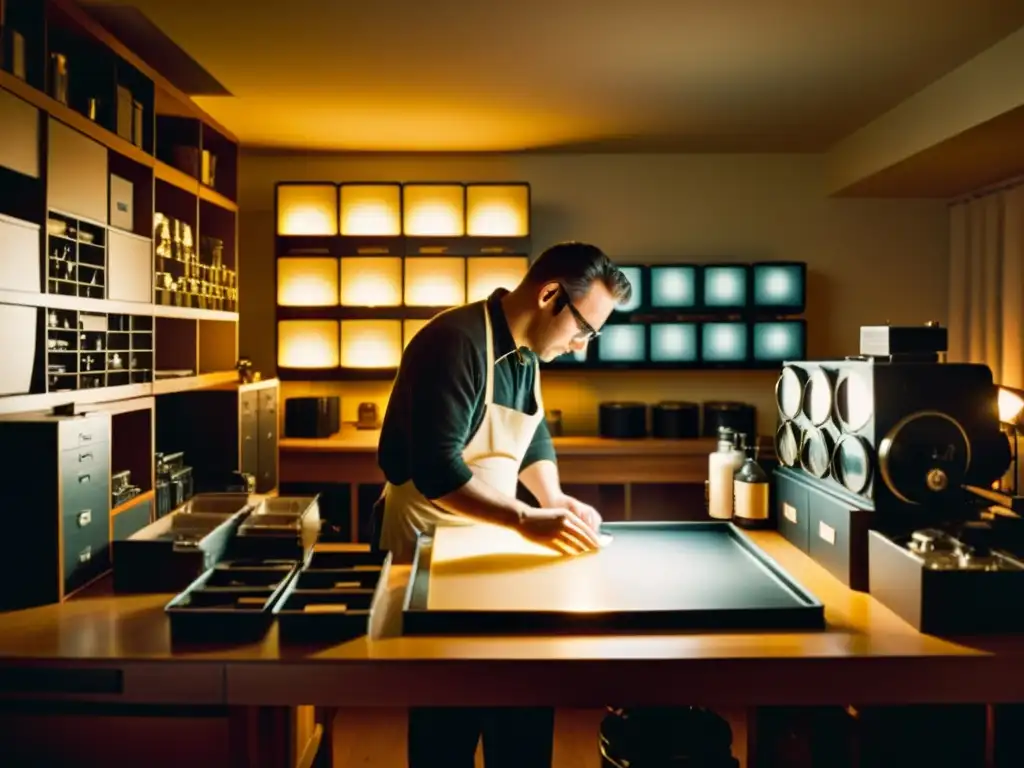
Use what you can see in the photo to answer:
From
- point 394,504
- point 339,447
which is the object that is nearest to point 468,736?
point 394,504

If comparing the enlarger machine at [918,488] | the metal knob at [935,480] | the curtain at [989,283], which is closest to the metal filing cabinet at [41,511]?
the enlarger machine at [918,488]

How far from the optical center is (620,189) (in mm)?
5188

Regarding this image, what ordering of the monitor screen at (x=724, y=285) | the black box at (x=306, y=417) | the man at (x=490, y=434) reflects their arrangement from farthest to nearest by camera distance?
the monitor screen at (x=724, y=285)
the black box at (x=306, y=417)
the man at (x=490, y=434)

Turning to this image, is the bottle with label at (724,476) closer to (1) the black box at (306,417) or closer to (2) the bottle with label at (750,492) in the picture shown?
(2) the bottle with label at (750,492)

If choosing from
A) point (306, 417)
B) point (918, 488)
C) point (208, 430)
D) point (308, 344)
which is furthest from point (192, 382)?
point (918, 488)

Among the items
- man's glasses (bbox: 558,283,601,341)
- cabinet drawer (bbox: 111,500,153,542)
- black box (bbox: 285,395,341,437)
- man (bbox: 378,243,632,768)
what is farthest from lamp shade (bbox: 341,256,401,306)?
man's glasses (bbox: 558,283,601,341)

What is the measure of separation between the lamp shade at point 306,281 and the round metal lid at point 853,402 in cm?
330

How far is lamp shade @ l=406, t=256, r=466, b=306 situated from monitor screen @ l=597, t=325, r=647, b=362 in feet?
2.85

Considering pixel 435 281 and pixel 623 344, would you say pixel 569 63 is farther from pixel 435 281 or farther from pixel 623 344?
pixel 623 344

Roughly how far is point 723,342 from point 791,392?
2598mm

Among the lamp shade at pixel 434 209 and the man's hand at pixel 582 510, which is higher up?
the lamp shade at pixel 434 209

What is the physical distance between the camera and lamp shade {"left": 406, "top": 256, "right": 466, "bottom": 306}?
4.74 meters

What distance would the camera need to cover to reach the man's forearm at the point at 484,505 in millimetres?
1949

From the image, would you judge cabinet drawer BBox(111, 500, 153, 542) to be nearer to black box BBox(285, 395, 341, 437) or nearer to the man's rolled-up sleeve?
the man's rolled-up sleeve
